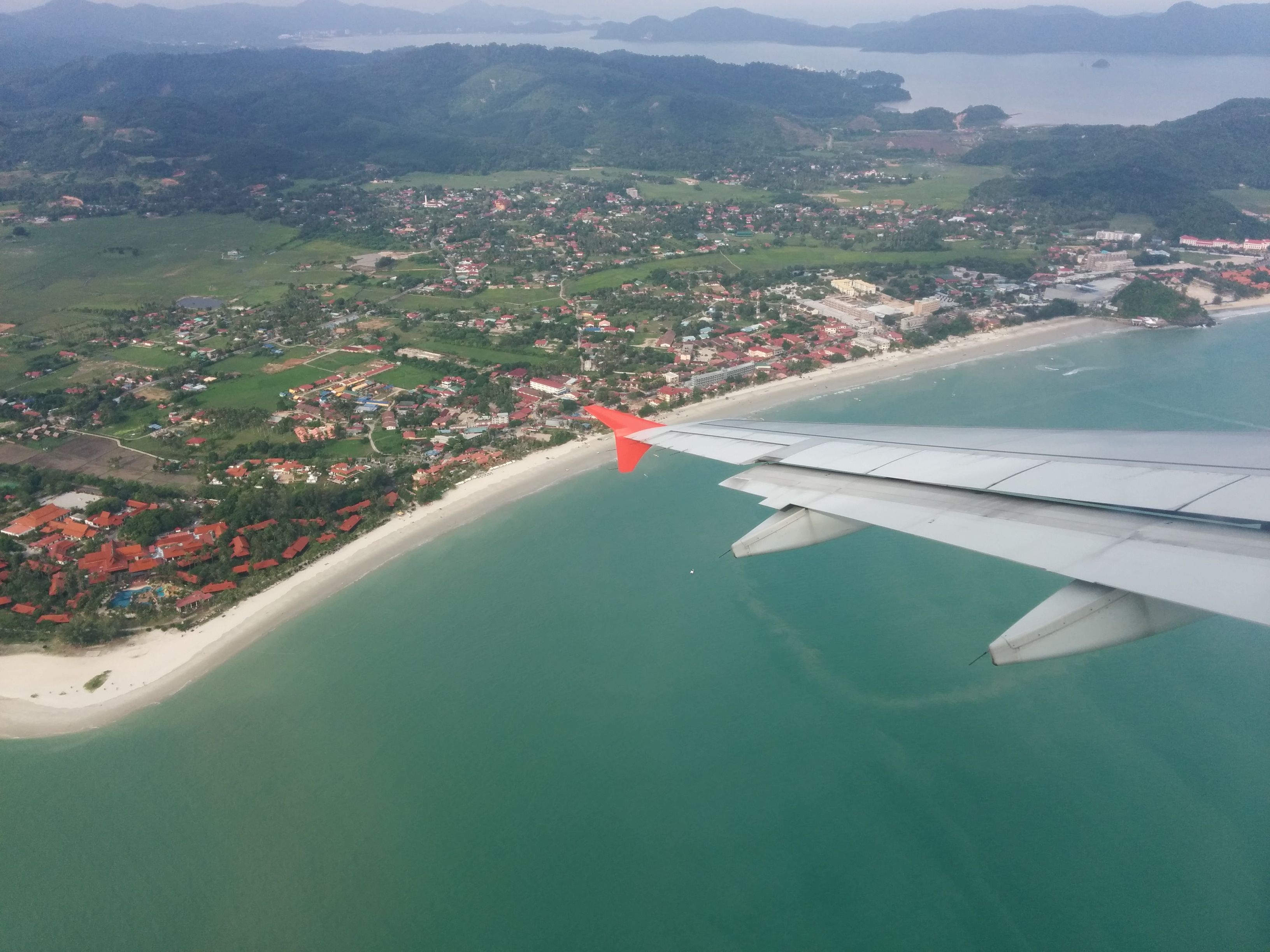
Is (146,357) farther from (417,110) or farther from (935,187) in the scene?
(417,110)

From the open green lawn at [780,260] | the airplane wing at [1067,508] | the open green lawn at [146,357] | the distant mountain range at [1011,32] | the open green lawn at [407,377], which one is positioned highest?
the distant mountain range at [1011,32]

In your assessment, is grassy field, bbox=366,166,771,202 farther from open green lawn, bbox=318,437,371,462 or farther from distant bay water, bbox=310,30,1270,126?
distant bay water, bbox=310,30,1270,126

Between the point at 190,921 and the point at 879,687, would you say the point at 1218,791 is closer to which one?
the point at 879,687

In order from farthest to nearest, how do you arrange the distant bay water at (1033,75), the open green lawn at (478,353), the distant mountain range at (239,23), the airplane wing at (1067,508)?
the distant mountain range at (239,23) < the distant bay water at (1033,75) < the open green lawn at (478,353) < the airplane wing at (1067,508)

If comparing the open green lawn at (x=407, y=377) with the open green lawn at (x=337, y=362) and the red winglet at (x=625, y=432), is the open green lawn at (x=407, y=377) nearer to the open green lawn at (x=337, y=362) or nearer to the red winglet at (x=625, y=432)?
the open green lawn at (x=337, y=362)

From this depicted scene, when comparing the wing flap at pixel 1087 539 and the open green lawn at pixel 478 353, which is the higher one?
the wing flap at pixel 1087 539

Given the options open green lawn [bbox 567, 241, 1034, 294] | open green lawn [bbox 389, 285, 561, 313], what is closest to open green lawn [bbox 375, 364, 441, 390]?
open green lawn [bbox 389, 285, 561, 313]

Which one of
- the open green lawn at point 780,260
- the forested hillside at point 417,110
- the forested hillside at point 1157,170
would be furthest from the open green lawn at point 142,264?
the forested hillside at point 1157,170

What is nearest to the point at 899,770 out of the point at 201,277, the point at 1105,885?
the point at 1105,885
